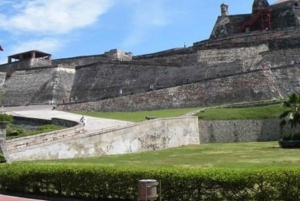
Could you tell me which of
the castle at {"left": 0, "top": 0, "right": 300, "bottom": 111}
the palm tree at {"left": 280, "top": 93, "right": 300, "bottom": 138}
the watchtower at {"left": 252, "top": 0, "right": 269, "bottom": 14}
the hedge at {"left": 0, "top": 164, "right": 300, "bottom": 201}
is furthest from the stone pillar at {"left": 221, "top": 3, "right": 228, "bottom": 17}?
the hedge at {"left": 0, "top": 164, "right": 300, "bottom": 201}

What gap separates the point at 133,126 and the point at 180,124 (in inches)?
161

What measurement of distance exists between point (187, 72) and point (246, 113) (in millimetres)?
15012

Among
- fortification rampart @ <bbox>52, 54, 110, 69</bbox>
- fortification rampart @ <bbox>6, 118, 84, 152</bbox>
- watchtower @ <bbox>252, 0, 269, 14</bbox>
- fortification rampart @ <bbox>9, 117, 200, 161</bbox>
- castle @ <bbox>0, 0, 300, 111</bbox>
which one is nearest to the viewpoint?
fortification rampart @ <bbox>9, 117, 200, 161</bbox>

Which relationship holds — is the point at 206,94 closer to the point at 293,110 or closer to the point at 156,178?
the point at 293,110

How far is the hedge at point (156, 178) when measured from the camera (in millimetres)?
9898

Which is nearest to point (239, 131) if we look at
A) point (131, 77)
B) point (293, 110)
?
point (293, 110)

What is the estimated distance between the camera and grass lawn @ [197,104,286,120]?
2784cm

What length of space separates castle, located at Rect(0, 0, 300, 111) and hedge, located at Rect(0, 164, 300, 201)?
23751mm

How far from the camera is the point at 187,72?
141 ft

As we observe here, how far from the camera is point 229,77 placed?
37156 mm

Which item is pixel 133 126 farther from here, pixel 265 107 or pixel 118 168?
pixel 118 168

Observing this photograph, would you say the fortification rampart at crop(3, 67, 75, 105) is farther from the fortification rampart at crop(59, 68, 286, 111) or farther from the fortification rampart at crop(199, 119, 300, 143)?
the fortification rampart at crop(199, 119, 300, 143)

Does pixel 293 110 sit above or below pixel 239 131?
above

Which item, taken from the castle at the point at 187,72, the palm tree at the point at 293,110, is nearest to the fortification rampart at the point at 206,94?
the castle at the point at 187,72
